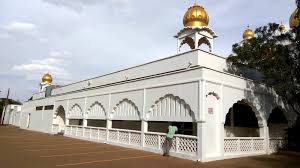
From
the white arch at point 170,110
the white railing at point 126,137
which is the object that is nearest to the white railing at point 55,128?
the white railing at point 126,137

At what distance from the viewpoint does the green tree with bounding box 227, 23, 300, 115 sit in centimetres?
1291

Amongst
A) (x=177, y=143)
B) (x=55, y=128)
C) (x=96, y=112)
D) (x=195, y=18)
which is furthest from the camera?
(x=55, y=128)

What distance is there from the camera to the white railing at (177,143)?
11.1 meters

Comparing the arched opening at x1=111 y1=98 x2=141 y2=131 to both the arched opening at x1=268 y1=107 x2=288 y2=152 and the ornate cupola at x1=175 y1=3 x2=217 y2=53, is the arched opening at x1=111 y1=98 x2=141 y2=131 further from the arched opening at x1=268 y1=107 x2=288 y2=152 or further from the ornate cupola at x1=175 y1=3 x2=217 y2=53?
the arched opening at x1=268 y1=107 x2=288 y2=152

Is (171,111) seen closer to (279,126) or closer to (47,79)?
(279,126)

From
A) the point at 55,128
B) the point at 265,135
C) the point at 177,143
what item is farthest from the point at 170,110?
the point at 55,128

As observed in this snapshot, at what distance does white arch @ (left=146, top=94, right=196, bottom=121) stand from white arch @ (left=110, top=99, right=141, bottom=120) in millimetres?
1223

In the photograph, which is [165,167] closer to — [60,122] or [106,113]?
[106,113]

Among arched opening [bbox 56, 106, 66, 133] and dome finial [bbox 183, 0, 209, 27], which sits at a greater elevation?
dome finial [bbox 183, 0, 209, 27]

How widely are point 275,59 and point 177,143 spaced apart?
20.8ft

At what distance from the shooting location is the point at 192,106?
11266mm

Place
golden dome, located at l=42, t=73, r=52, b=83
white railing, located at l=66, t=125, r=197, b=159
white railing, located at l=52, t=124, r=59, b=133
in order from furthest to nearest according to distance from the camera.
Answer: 1. golden dome, located at l=42, t=73, r=52, b=83
2. white railing, located at l=52, t=124, r=59, b=133
3. white railing, located at l=66, t=125, r=197, b=159

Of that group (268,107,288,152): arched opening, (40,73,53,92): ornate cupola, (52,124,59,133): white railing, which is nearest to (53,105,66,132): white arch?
(52,124,59,133): white railing

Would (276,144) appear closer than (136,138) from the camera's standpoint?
No
